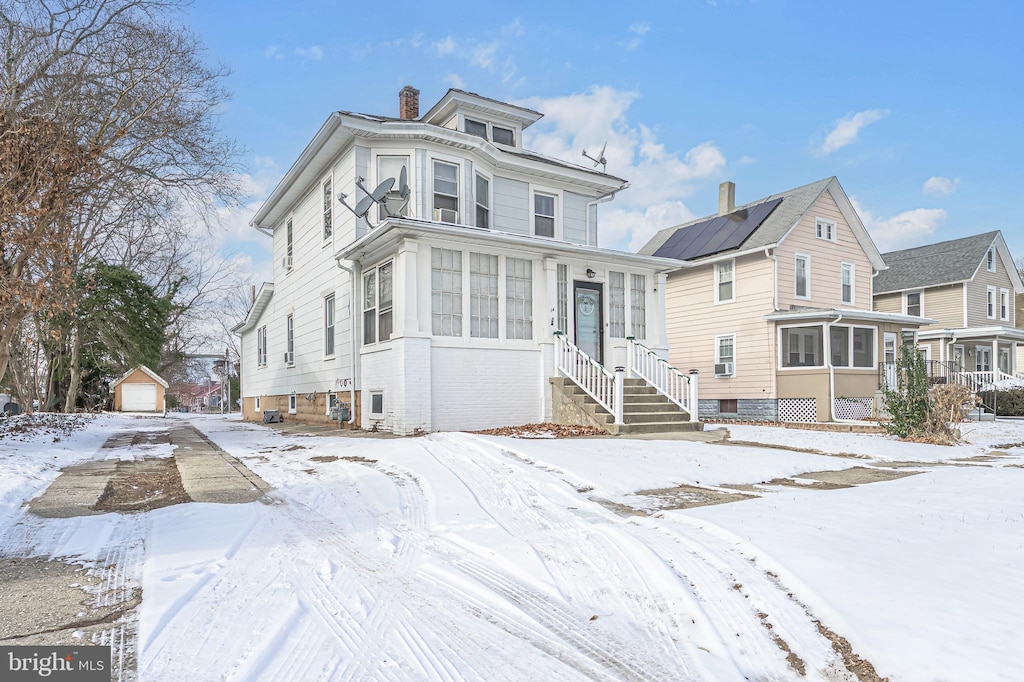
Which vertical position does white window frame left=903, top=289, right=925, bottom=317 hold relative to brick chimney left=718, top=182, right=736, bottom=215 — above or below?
below

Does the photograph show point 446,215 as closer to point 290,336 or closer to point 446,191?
point 446,191

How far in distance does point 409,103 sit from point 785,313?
42.9ft

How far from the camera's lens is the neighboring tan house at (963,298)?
26250 mm

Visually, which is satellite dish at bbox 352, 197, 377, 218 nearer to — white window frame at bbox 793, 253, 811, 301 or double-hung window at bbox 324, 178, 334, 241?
double-hung window at bbox 324, 178, 334, 241

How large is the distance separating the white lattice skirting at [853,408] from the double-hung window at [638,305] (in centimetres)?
814

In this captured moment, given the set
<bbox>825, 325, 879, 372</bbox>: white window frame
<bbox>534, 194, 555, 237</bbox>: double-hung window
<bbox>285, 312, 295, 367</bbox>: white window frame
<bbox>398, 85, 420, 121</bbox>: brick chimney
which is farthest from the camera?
<bbox>825, 325, 879, 372</bbox>: white window frame

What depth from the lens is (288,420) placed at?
19141mm

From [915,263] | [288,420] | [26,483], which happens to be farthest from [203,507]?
[915,263]

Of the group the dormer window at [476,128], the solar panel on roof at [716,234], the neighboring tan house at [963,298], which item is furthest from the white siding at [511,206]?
the neighboring tan house at [963,298]

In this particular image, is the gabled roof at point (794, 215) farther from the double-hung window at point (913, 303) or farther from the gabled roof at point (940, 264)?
the double-hung window at point (913, 303)

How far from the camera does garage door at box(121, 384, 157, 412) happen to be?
115 feet

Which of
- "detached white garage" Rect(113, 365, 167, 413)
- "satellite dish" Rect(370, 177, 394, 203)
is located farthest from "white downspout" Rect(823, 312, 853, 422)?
"detached white garage" Rect(113, 365, 167, 413)

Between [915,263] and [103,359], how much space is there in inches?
1521

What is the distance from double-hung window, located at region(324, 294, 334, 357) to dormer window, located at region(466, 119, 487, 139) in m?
5.55
